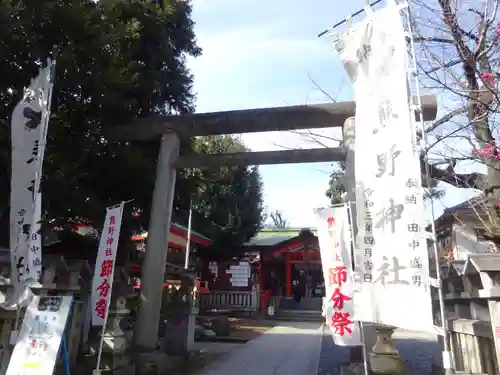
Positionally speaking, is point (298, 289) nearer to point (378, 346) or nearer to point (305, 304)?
point (305, 304)

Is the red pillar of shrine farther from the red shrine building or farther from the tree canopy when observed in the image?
the tree canopy

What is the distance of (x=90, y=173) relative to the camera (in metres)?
8.37

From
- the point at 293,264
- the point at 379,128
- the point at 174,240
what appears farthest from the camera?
the point at 293,264

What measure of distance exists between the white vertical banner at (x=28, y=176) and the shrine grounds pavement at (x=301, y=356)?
415cm

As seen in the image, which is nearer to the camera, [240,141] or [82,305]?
[82,305]

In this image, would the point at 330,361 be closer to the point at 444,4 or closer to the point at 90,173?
the point at 90,173

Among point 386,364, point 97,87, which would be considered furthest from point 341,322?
point 97,87

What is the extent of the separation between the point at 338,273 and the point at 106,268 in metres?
3.51

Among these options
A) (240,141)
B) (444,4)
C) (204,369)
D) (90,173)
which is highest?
(240,141)

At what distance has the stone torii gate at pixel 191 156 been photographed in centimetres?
812

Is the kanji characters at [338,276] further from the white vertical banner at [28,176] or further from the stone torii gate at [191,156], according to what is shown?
the white vertical banner at [28,176]

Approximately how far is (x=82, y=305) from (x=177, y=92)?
530 cm

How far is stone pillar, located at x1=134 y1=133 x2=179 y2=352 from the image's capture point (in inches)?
314

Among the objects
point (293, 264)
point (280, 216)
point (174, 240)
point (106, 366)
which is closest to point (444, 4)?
point (106, 366)
